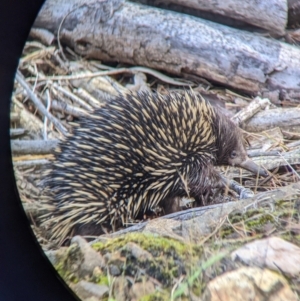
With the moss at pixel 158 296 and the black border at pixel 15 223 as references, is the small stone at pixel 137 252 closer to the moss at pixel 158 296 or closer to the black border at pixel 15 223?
the moss at pixel 158 296

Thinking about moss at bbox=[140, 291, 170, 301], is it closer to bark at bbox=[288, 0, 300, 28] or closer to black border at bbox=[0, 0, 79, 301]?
black border at bbox=[0, 0, 79, 301]

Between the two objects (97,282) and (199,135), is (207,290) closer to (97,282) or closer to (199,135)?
(97,282)

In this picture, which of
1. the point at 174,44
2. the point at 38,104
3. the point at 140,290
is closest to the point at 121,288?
the point at 140,290

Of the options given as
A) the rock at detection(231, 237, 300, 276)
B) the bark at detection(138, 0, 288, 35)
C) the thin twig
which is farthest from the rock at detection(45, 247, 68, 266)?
the bark at detection(138, 0, 288, 35)

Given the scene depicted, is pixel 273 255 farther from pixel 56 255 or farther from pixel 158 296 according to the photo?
pixel 56 255

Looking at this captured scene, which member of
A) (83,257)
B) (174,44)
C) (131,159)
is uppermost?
(174,44)

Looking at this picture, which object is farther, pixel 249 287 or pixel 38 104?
pixel 38 104

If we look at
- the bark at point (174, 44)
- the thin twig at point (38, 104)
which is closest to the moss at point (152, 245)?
the thin twig at point (38, 104)
